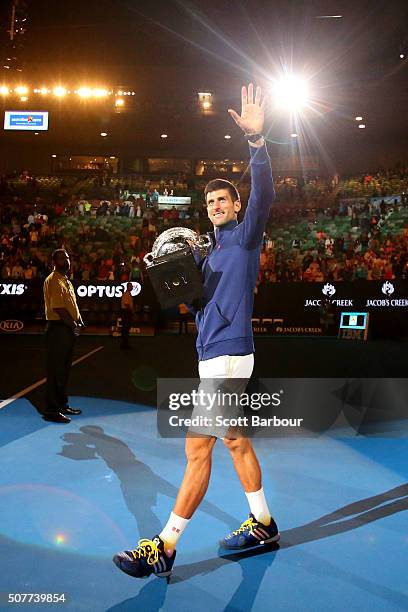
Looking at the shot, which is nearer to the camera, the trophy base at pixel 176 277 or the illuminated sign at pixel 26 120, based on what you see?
the trophy base at pixel 176 277

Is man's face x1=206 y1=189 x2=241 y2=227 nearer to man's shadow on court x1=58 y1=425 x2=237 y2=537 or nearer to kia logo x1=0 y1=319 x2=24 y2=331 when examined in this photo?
man's shadow on court x1=58 y1=425 x2=237 y2=537

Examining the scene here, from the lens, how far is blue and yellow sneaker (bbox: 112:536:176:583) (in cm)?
285

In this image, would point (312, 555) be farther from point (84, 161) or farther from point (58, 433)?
point (84, 161)

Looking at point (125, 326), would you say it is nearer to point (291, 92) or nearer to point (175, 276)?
point (175, 276)

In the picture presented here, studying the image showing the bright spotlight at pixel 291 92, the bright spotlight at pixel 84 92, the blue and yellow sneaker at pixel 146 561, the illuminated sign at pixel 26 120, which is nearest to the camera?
the blue and yellow sneaker at pixel 146 561


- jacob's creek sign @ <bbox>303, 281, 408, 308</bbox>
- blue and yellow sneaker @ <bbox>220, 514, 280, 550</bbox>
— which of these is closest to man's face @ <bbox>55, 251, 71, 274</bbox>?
blue and yellow sneaker @ <bbox>220, 514, 280, 550</bbox>

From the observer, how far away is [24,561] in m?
3.04

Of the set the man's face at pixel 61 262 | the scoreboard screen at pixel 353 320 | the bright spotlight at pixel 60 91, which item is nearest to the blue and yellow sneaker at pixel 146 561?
the man's face at pixel 61 262

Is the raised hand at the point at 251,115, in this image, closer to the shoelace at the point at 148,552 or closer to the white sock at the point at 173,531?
the white sock at the point at 173,531

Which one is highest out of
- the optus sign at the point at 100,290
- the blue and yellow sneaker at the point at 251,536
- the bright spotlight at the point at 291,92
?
the bright spotlight at the point at 291,92

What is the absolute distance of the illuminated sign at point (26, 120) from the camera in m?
27.1

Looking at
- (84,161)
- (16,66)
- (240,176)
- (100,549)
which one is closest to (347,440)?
(100,549)

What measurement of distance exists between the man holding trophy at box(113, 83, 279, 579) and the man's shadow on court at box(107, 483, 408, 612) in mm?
91

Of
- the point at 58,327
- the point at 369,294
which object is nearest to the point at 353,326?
Result: the point at 369,294
